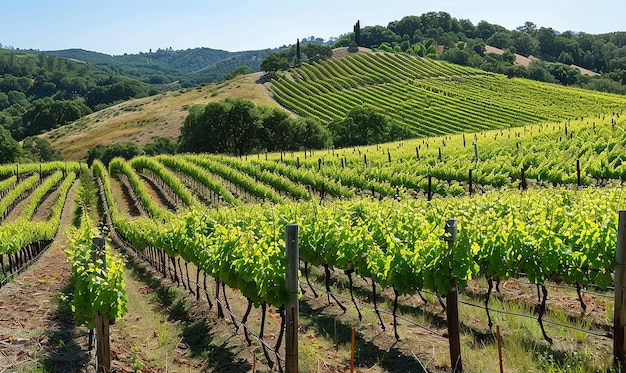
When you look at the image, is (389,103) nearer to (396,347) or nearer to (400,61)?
(400,61)

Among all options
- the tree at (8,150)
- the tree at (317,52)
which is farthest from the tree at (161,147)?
the tree at (317,52)

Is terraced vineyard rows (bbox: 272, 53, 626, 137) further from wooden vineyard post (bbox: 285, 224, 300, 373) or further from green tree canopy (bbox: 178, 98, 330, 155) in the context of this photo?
wooden vineyard post (bbox: 285, 224, 300, 373)

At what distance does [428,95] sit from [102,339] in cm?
9263

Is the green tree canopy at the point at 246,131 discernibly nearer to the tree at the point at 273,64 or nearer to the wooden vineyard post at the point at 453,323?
the tree at the point at 273,64

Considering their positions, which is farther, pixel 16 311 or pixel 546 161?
pixel 546 161

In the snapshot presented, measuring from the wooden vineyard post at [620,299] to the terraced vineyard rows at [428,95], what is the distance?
70819mm

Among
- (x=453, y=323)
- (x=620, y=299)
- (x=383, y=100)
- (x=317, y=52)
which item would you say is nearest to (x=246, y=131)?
(x=383, y=100)

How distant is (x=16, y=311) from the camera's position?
35.9 ft

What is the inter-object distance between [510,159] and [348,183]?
836cm

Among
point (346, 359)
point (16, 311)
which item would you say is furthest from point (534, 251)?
point (16, 311)

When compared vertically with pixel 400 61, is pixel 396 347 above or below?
below

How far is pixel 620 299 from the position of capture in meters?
6.26

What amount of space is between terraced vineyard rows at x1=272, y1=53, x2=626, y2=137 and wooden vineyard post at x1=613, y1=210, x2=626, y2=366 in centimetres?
7082

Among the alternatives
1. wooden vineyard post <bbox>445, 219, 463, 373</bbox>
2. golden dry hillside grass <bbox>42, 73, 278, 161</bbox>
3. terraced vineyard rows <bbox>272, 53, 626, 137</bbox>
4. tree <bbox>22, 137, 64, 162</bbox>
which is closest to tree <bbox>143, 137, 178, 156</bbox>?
golden dry hillside grass <bbox>42, 73, 278, 161</bbox>
